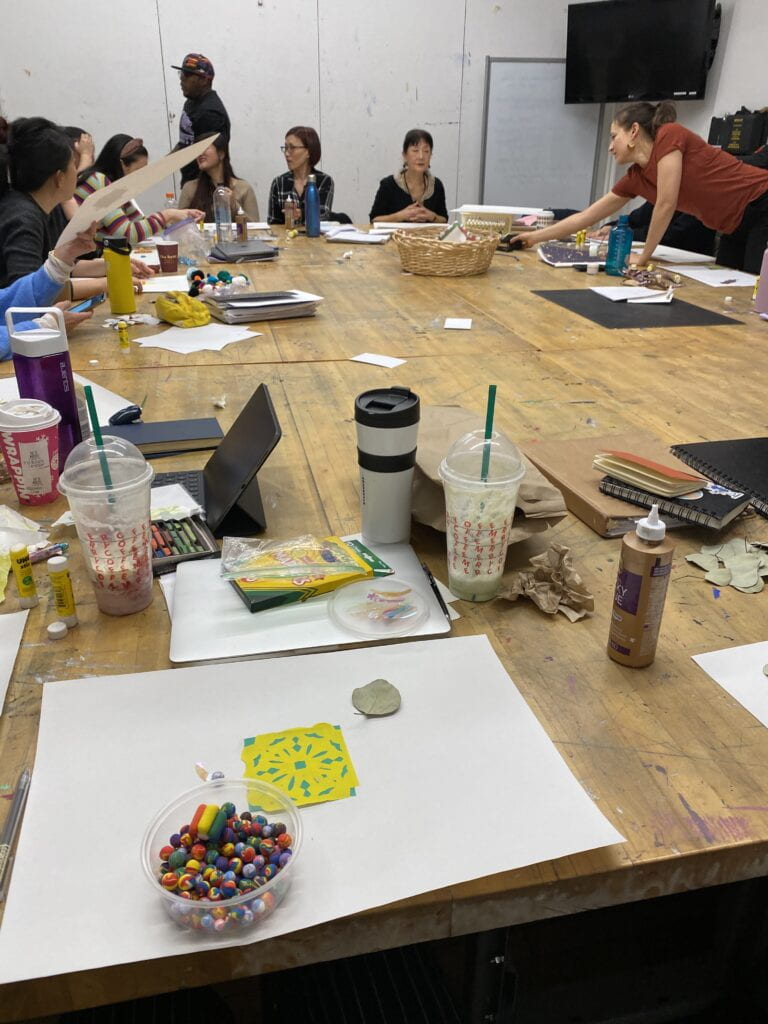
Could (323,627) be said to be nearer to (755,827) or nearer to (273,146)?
(755,827)

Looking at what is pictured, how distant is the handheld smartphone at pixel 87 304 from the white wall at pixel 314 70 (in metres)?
3.34

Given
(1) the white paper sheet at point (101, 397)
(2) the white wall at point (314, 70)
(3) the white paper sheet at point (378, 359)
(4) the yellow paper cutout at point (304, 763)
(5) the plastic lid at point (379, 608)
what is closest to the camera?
(4) the yellow paper cutout at point (304, 763)

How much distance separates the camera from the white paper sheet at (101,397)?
1.47 metres

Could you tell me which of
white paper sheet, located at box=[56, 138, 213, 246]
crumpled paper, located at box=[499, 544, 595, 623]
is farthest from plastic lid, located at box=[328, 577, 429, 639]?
white paper sheet, located at box=[56, 138, 213, 246]

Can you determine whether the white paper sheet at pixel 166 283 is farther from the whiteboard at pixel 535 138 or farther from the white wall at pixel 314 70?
the whiteboard at pixel 535 138

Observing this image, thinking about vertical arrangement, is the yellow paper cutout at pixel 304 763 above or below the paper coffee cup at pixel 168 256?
below

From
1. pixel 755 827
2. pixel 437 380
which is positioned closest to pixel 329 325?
pixel 437 380

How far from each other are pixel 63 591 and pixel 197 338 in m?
1.27

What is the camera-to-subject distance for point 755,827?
627mm

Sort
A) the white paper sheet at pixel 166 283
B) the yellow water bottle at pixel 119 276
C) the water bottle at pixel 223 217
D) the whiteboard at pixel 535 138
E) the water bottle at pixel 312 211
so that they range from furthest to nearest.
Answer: the whiteboard at pixel 535 138, the water bottle at pixel 312 211, the water bottle at pixel 223 217, the white paper sheet at pixel 166 283, the yellow water bottle at pixel 119 276

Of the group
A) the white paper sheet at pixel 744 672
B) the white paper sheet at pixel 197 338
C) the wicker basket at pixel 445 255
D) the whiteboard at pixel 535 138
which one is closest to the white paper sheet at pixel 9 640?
the white paper sheet at pixel 744 672

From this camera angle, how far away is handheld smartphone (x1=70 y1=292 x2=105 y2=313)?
2.20 metres

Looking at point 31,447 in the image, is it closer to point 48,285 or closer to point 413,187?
point 48,285

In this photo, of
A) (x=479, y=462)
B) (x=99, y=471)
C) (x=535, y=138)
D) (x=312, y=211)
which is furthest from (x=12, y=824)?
(x=535, y=138)
